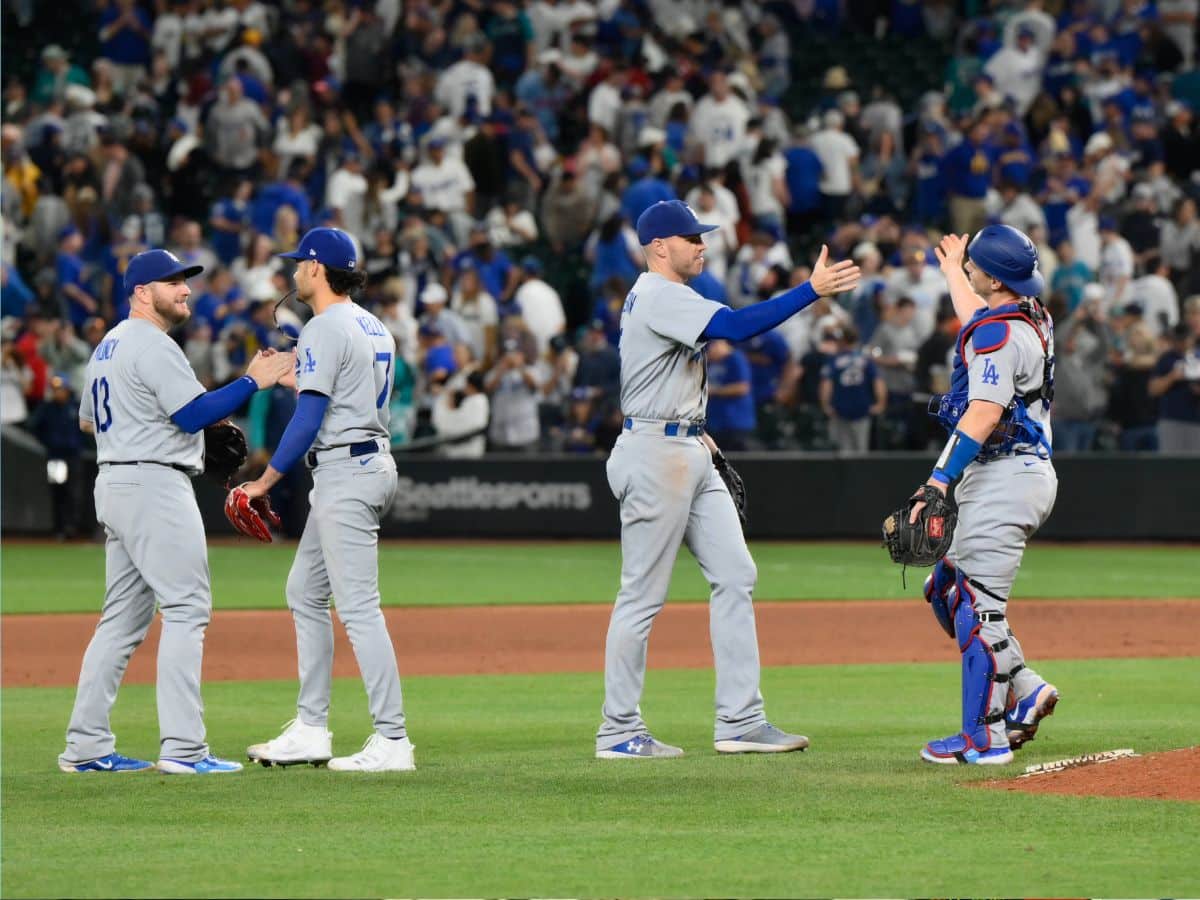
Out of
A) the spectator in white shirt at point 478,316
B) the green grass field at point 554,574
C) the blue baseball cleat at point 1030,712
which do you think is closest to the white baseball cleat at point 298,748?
the blue baseball cleat at point 1030,712

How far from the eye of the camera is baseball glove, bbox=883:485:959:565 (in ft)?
27.5

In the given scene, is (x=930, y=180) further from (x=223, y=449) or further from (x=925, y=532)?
(x=925, y=532)

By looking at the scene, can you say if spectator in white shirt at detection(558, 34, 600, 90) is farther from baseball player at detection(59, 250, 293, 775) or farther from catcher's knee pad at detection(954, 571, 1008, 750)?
catcher's knee pad at detection(954, 571, 1008, 750)

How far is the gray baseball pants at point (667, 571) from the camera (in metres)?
9.01

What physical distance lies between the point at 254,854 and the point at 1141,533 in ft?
55.7

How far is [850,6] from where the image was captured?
31.2 metres

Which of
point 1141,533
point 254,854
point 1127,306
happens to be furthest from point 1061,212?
point 254,854

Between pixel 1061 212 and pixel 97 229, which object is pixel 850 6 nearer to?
pixel 1061 212

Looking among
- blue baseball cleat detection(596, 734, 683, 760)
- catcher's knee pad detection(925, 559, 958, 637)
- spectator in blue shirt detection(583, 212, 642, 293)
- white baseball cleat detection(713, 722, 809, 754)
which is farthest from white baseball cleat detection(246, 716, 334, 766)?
spectator in blue shirt detection(583, 212, 642, 293)

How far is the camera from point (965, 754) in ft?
28.0

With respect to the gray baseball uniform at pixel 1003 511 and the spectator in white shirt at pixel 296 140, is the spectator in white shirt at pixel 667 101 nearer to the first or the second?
the spectator in white shirt at pixel 296 140

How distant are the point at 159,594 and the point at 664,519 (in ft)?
6.95

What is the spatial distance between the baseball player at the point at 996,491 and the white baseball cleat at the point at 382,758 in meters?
2.13

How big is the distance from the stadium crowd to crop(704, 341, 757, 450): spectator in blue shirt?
4 cm
